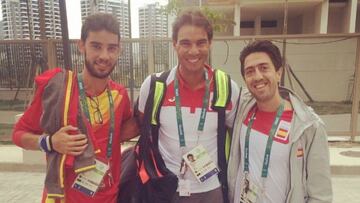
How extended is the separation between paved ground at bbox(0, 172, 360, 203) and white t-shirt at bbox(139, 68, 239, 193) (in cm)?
320

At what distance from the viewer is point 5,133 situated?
8023 millimetres

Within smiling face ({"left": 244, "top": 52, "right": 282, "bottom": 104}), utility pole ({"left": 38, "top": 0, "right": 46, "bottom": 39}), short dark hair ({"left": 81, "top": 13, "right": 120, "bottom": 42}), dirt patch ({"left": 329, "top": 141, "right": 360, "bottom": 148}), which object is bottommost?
dirt patch ({"left": 329, "top": 141, "right": 360, "bottom": 148})

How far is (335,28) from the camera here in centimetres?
1778

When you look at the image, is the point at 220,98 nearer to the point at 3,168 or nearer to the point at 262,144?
the point at 262,144

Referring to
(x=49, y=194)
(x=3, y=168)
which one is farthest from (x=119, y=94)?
(x=3, y=168)

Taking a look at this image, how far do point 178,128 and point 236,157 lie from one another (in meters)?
0.41

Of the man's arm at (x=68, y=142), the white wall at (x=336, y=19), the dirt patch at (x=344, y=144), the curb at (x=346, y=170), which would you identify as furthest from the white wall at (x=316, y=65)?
the white wall at (x=336, y=19)

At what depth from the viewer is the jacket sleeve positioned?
1.76 meters

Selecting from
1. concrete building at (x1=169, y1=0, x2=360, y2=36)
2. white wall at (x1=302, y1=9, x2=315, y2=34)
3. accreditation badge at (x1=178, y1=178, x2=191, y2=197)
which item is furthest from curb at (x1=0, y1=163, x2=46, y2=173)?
white wall at (x1=302, y1=9, x2=315, y2=34)

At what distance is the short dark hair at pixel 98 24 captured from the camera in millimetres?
1884

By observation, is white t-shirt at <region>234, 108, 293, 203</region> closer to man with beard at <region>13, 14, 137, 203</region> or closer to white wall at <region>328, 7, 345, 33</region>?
man with beard at <region>13, 14, 137, 203</region>

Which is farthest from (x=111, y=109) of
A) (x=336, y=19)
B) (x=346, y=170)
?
(x=336, y=19)

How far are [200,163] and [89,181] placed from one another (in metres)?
0.68

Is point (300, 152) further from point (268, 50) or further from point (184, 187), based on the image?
point (184, 187)
